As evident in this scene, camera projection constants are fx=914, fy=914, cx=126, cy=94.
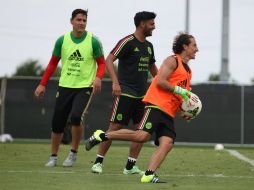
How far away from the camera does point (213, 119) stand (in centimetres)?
2483

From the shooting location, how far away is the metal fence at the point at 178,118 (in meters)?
24.8

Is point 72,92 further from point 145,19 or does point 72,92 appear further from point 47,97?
point 47,97

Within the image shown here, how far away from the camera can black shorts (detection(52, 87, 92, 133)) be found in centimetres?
1298

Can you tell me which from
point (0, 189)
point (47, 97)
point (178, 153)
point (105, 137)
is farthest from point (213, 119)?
point (0, 189)

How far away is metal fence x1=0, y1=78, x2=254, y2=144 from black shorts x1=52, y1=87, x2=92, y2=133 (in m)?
11.5

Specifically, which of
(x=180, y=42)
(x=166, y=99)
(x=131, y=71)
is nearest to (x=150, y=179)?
(x=166, y=99)

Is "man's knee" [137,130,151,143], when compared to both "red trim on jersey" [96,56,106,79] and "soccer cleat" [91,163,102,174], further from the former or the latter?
"red trim on jersey" [96,56,106,79]

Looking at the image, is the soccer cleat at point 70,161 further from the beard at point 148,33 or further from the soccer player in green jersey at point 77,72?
the beard at point 148,33

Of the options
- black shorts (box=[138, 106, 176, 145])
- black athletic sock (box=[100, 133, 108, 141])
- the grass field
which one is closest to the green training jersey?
the grass field

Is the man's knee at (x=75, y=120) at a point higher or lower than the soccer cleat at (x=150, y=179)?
higher

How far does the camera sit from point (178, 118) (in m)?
24.7

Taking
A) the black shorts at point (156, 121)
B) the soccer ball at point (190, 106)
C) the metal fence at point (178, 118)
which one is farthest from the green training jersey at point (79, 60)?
the metal fence at point (178, 118)

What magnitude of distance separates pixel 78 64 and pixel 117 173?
187cm

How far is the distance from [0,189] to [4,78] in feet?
52.1
